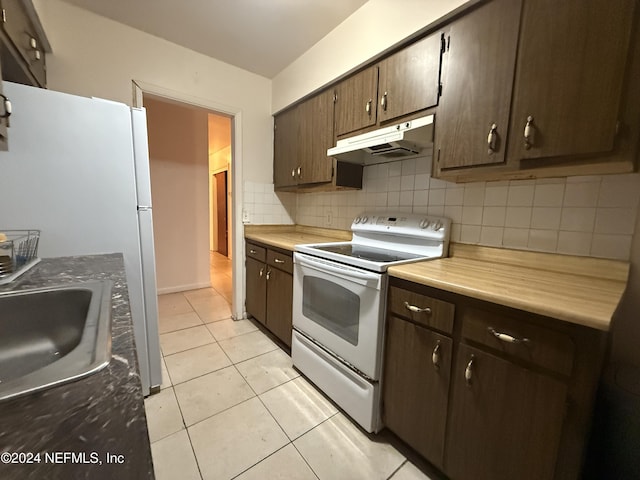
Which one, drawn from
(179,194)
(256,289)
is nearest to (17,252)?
(256,289)

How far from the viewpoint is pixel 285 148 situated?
8.24ft

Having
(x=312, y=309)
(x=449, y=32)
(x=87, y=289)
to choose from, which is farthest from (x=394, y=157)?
(x=87, y=289)

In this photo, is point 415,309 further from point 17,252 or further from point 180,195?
point 180,195

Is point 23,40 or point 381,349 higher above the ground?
point 23,40

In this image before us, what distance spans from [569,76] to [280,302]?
6.56ft

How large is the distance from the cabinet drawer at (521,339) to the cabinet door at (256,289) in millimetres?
1667

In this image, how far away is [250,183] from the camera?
2594 mm

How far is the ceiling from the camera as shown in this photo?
169 cm

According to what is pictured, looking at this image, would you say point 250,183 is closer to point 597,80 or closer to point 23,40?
point 23,40

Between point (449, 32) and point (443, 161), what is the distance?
0.61m

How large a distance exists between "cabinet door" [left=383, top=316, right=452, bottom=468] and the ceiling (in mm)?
2007

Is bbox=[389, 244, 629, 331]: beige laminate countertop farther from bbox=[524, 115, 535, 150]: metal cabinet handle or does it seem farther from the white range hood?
the white range hood

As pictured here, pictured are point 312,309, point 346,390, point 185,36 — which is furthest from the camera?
point 185,36

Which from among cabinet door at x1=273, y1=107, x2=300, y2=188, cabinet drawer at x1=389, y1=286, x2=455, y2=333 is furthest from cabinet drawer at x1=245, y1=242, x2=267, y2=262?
cabinet drawer at x1=389, y1=286, x2=455, y2=333
